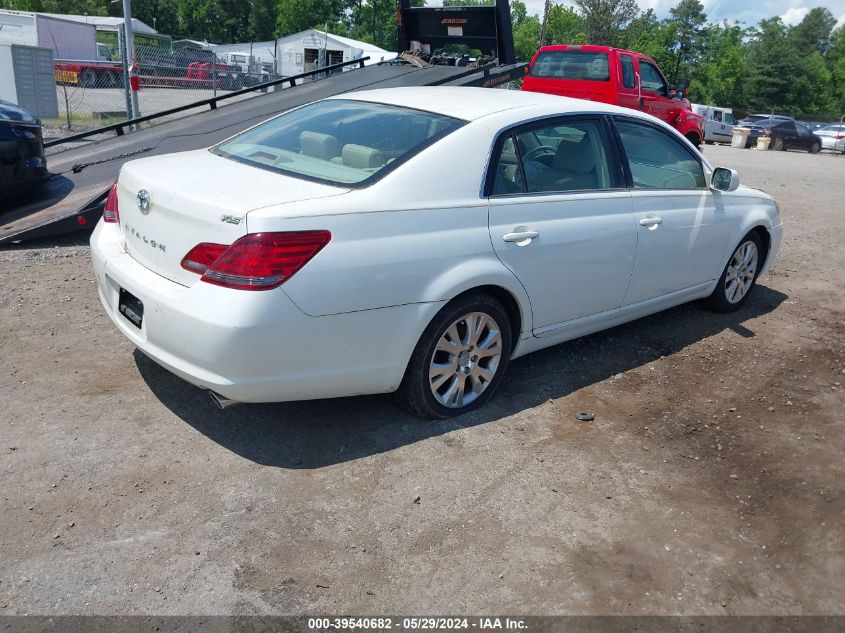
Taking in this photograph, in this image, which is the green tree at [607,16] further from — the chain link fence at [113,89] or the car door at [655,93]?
the car door at [655,93]

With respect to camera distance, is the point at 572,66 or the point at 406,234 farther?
the point at 572,66

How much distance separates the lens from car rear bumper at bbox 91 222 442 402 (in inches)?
123

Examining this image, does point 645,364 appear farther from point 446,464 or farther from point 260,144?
point 260,144

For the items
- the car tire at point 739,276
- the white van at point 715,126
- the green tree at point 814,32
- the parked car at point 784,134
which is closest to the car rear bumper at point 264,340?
the car tire at point 739,276

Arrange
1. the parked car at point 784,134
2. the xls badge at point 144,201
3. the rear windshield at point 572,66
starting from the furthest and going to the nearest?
the parked car at point 784,134, the rear windshield at point 572,66, the xls badge at point 144,201

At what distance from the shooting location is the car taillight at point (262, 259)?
10.2 ft

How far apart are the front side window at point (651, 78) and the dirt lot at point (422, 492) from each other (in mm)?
10052

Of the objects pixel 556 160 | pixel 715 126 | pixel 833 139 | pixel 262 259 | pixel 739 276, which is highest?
pixel 556 160

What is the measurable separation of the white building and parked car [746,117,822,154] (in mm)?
23144

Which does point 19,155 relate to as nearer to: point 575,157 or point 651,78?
point 575,157

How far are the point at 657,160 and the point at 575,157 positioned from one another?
0.85m

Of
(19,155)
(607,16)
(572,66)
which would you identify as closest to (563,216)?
(19,155)

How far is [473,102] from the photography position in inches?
167

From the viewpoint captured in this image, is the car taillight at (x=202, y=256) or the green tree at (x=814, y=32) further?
the green tree at (x=814, y=32)
